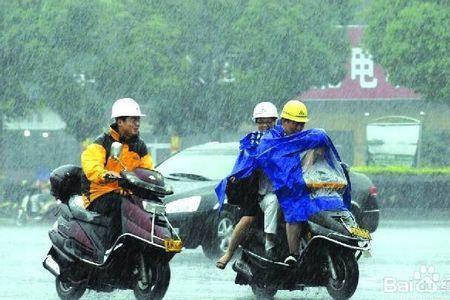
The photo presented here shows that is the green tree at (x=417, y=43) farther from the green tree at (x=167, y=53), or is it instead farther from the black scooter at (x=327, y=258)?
the black scooter at (x=327, y=258)

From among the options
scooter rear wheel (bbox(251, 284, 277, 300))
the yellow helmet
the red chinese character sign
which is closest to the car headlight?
scooter rear wheel (bbox(251, 284, 277, 300))

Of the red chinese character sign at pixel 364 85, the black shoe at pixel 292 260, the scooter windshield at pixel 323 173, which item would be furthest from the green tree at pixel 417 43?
the black shoe at pixel 292 260

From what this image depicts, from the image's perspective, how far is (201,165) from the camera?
18.3 meters

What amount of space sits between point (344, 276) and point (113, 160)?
2114mm

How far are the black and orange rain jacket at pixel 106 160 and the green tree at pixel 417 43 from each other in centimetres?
2543

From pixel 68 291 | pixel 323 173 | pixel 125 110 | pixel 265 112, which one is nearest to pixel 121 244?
pixel 68 291

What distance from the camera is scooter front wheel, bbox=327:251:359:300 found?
36.7 feet

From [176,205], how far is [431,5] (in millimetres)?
20961

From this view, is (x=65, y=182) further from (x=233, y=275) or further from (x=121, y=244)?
(x=233, y=275)

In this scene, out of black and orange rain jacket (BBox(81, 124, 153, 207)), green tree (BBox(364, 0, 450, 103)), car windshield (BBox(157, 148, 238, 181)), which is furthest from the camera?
green tree (BBox(364, 0, 450, 103))

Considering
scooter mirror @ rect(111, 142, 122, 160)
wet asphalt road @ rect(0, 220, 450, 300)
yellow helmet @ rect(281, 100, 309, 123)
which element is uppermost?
yellow helmet @ rect(281, 100, 309, 123)

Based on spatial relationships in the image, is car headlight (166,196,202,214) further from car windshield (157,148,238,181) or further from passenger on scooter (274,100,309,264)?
passenger on scooter (274,100,309,264)

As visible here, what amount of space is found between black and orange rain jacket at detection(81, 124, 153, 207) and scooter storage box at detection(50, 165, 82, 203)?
124mm

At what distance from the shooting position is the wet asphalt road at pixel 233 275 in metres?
12.6
